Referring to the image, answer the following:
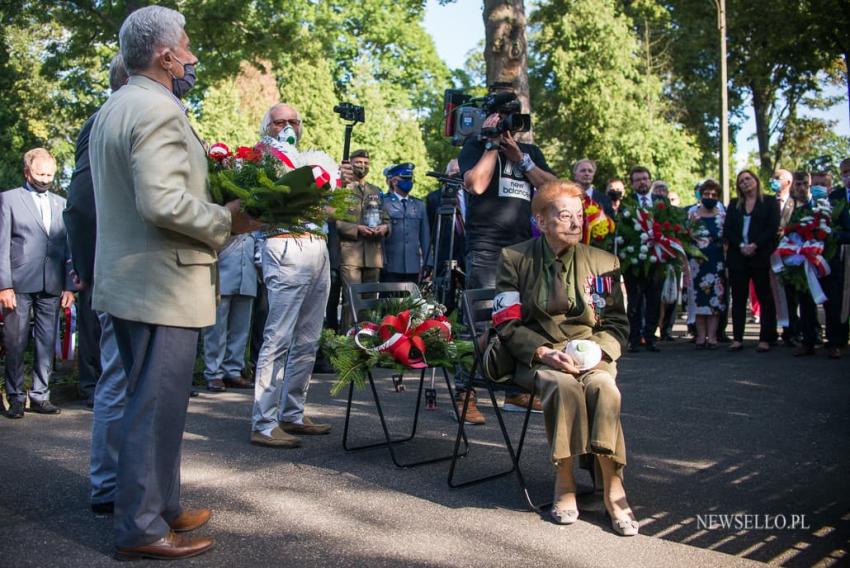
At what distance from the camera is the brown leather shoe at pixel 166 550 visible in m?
3.64

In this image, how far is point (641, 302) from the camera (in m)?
11.5

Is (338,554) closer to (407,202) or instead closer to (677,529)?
(677,529)

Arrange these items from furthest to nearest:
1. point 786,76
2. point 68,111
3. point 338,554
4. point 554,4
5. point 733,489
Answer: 1. point 554,4
2. point 786,76
3. point 68,111
4. point 733,489
5. point 338,554

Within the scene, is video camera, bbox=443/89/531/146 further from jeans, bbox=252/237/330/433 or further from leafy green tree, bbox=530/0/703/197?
leafy green tree, bbox=530/0/703/197

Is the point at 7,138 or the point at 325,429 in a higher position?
the point at 7,138

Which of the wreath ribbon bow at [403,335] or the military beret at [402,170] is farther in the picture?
the military beret at [402,170]

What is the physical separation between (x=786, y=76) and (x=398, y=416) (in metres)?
23.3

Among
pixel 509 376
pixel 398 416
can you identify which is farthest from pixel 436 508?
pixel 398 416

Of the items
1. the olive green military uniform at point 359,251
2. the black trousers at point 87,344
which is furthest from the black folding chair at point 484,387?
the olive green military uniform at point 359,251

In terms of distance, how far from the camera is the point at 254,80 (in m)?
30.5

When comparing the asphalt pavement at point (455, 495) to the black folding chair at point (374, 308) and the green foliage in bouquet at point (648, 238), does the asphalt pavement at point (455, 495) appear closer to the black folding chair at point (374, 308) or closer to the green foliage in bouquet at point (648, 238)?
the black folding chair at point (374, 308)

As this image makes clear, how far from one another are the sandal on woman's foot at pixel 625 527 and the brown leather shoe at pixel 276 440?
2.39 m

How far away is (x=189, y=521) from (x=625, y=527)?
6.68 feet

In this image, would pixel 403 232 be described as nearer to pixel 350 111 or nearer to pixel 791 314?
pixel 350 111
